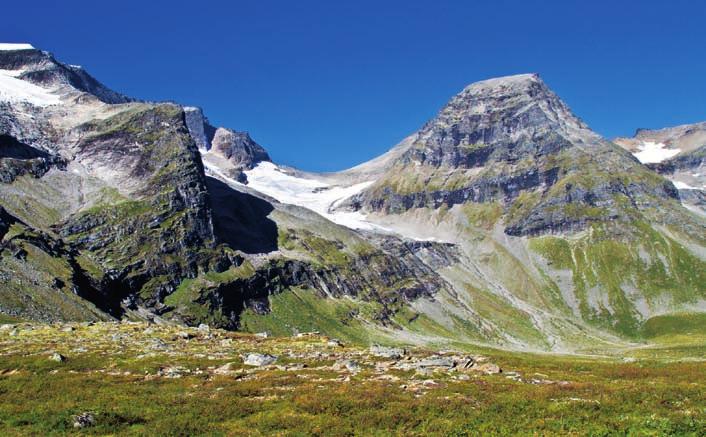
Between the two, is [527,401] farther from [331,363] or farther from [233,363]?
[233,363]

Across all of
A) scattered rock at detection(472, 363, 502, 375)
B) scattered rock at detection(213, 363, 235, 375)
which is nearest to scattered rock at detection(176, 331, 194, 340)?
scattered rock at detection(213, 363, 235, 375)

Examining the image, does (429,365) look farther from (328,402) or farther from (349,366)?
(328,402)

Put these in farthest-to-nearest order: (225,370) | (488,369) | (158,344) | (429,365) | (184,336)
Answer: (184,336), (158,344), (429,365), (225,370), (488,369)

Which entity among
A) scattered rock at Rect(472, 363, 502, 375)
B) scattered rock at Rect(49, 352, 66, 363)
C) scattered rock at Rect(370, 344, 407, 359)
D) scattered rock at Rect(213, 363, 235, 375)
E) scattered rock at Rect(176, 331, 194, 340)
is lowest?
scattered rock at Rect(176, 331, 194, 340)

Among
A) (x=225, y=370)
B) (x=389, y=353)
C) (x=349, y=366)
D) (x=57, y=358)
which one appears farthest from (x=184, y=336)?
(x=349, y=366)

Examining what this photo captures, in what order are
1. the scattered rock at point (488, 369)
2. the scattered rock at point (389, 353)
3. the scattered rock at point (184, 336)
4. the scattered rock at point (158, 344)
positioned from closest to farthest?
the scattered rock at point (488, 369)
the scattered rock at point (389, 353)
the scattered rock at point (158, 344)
the scattered rock at point (184, 336)

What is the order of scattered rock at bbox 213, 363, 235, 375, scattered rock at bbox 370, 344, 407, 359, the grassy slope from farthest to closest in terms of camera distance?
scattered rock at bbox 370, 344, 407, 359, scattered rock at bbox 213, 363, 235, 375, the grassy slope

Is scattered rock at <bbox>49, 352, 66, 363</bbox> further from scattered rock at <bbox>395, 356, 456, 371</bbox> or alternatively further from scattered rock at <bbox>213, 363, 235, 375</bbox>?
scattered rock at <bbox>395, 356, 456, 371</bbox>

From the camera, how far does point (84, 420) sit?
27781 millimetres

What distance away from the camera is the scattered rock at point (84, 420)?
2736 centimetres

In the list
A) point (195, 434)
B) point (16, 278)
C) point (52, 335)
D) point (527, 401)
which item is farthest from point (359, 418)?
point (16, 278)

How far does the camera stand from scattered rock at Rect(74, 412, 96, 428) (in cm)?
2736

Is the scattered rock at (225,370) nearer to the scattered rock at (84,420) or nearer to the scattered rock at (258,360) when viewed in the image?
the scattered rock at (258,360)

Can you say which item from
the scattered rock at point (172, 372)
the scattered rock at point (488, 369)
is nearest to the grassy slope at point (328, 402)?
the scattered rock at point (172, 372)
